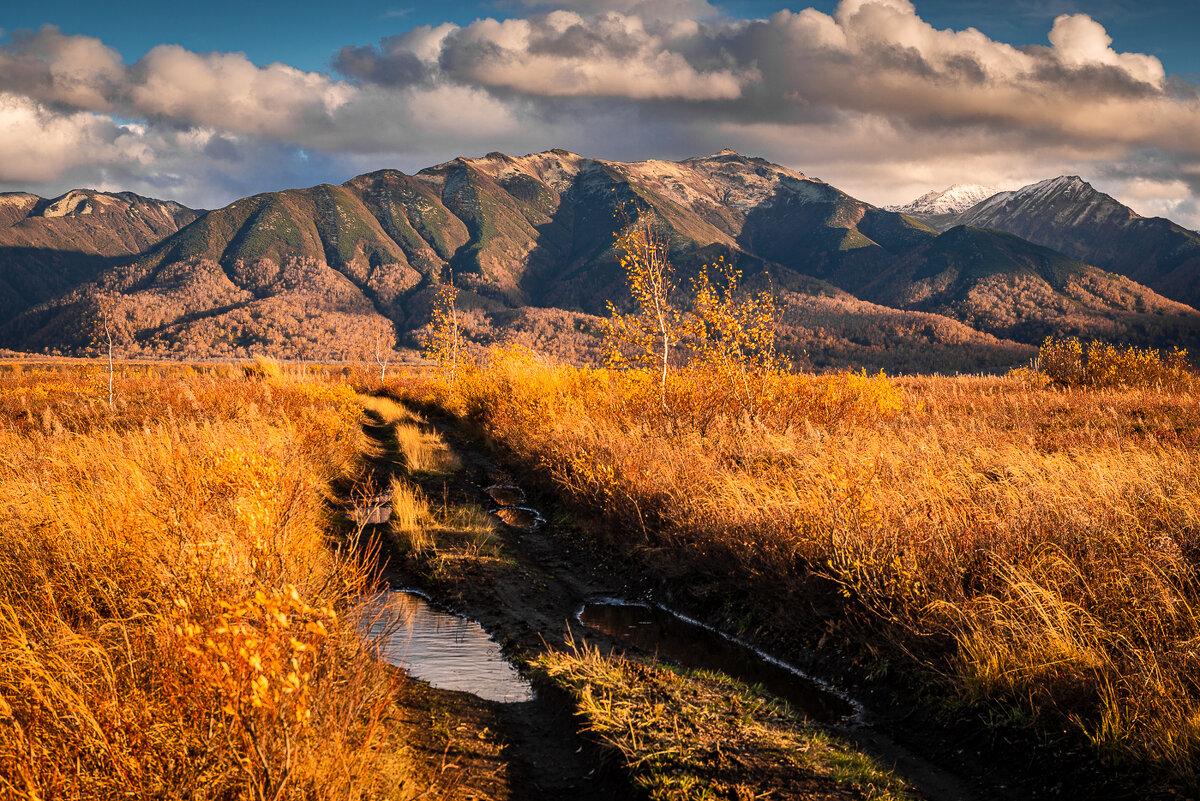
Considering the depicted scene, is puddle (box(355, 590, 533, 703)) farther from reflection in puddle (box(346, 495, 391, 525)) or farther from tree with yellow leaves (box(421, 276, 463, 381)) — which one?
tree with yellow leaves (box(421, 276, 463, 381))

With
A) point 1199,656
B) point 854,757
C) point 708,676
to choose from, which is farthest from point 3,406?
point 1199,656

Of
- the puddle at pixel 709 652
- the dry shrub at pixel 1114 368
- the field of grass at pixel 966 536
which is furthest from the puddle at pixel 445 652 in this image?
the dry shrub at pixel 1114 368

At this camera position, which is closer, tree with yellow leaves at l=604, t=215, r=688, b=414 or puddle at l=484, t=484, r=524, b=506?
puddle at l=484, t=484, r=524, b=506

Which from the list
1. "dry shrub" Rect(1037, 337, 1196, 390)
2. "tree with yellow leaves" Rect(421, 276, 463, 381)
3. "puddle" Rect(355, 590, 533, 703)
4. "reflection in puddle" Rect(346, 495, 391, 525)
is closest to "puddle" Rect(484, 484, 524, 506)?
"reflection in puddle" Rect(346, 495, 391, 525)

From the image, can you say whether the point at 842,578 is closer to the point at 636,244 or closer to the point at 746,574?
the point at 746,574

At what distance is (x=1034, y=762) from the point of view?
4797 millimetres

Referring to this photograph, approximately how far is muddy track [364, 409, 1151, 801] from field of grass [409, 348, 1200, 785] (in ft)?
1.39

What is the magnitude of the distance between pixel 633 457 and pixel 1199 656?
7.76 metres

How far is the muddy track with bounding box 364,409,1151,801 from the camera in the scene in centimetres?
472

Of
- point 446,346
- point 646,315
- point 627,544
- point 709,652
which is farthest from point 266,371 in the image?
point 709,652

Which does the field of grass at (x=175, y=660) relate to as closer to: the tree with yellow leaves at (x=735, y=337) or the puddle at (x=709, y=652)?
the puddle at (x=709, y=652)

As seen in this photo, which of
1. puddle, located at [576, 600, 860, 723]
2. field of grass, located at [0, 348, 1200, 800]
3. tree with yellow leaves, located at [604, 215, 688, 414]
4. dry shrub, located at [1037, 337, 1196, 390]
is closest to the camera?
field of grass, located at [0, 348, 1200, 800]

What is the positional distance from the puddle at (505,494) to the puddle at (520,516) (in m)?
0.45

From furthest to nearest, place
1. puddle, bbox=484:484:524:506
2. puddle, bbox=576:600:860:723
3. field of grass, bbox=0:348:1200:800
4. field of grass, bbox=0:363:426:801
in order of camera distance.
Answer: puddle, bbox=484:484:524:506 → puddle, bbox=576:600:860:723 → field of grass, bbox=0:348:1200:800 → field of grass, bbox=0:363:426:801
